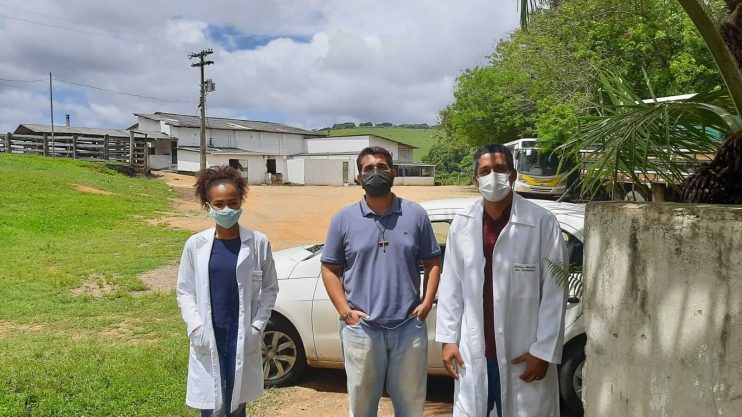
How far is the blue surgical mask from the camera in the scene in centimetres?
306

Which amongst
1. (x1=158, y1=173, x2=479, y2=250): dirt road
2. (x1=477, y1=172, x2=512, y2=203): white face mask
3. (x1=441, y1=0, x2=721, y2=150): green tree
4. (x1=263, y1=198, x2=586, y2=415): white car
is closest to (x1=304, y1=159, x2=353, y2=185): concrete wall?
(x1=158, y1=173, x2=479, y2=250): dirt road

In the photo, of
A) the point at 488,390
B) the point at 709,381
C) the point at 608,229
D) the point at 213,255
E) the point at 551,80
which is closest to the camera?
the point at 709,381

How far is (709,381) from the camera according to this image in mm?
1857

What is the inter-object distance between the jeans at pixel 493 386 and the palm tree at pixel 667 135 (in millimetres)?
→ 1087

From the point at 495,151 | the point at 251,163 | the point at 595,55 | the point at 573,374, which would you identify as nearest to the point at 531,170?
the point at 595,55

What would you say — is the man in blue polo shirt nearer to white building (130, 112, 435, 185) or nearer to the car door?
the car door

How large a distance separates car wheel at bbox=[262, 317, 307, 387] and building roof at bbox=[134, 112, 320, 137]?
4607 cm

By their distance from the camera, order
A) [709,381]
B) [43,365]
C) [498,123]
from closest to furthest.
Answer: [709,381], [43,365], [498,123]

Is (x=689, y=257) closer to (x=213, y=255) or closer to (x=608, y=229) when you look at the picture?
(x=608, y=229)

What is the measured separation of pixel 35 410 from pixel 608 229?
12.7ft

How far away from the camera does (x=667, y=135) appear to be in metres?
2.54

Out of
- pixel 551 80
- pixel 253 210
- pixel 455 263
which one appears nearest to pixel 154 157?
pixel 253 210

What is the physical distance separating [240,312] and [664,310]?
2.01 meters

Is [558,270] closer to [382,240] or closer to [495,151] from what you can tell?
[495,151]
